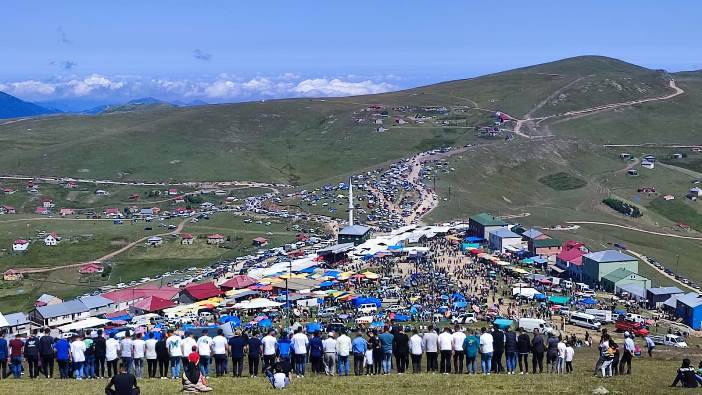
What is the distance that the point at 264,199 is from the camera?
12400 centimetres

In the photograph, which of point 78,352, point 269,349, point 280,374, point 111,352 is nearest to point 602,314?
point 269,349

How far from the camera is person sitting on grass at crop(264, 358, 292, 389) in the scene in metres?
19.8

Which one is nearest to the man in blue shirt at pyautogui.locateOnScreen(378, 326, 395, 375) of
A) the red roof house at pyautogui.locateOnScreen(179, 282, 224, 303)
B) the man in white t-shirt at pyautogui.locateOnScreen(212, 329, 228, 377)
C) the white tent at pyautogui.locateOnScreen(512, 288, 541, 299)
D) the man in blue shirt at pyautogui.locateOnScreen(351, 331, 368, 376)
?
the man in blue shirt at pyautogui.locateOnScreen(351, 331, 368, 376)

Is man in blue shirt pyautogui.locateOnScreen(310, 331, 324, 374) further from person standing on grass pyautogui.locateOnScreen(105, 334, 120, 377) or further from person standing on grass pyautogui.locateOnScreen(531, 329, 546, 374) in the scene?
person standing on grass pyautogui.locateOnScreen(531, 329, 546, 374)

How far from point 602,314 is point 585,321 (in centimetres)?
246

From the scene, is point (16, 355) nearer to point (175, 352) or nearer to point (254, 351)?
point (175, 352)

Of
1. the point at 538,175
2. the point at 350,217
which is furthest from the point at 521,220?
the point at 538,175

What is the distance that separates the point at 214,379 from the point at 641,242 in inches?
3163

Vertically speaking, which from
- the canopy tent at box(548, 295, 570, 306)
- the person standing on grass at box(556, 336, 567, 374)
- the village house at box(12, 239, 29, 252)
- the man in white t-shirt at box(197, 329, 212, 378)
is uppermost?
the man in white t-shirt at box(197, 329, 212, 378)

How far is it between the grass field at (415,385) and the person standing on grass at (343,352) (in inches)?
35.4

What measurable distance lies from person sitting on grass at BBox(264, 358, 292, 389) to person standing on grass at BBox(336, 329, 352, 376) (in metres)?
1.69

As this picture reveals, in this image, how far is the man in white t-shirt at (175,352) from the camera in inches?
875

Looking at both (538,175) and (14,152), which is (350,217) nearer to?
(538,175)

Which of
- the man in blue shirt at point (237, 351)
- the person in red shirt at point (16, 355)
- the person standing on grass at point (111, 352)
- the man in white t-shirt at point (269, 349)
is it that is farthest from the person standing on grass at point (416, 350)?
the person in red shirt at point (16, 355)
